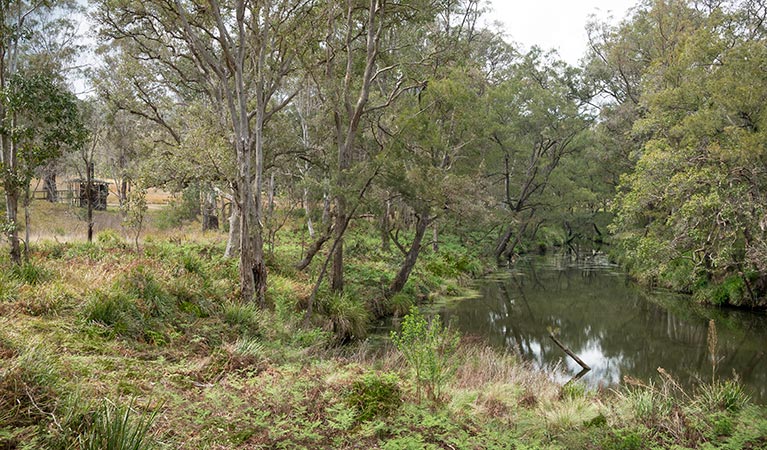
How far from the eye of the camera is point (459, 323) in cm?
1531

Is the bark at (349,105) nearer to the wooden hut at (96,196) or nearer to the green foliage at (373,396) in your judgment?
the green foliage at (373,396)

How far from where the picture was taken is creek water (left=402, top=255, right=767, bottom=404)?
1112 cm

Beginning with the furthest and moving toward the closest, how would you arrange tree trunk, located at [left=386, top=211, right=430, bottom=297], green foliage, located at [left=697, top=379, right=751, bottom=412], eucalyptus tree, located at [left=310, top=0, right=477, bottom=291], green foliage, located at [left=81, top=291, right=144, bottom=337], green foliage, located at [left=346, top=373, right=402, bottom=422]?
tree trunk, located at [left=386, top=211, right=430, bottom=297], eucalyptus tree, located at [left=310, top=0, right=477, bottom=291], green foliage, located at [left=81, top=291, right=144, bottom=337], green foliage, located at [left=697, top=379, right=751, bottom=412], green foliage, located at [left=346, top=373, right=402, bottom=422]

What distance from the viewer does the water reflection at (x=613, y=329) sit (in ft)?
37.0

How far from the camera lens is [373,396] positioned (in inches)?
231

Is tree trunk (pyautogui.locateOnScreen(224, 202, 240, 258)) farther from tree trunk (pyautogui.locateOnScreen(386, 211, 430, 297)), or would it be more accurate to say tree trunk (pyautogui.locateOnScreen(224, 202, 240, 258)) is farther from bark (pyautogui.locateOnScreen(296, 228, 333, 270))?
tree trunk (pyautogui.locateOnScreen(386, 211, 430, 297))

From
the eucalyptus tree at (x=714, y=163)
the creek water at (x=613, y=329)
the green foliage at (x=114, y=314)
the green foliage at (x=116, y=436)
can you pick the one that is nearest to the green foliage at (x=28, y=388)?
the green foliage at (x=116, y=436)

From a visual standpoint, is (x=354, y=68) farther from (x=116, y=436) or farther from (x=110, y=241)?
(x=116, y=436)

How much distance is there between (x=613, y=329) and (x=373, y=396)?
12.1 meters

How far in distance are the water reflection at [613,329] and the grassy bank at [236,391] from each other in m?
2.26

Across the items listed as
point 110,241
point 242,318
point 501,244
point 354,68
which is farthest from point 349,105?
point 501,244

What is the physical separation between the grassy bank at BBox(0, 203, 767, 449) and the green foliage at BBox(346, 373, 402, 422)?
0.07 ft

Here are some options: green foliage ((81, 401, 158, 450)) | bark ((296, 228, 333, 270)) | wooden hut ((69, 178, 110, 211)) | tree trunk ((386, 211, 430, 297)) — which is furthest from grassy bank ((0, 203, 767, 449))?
wooden hut ((69, 178, 110, 211))

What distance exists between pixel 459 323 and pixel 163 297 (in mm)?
9100
